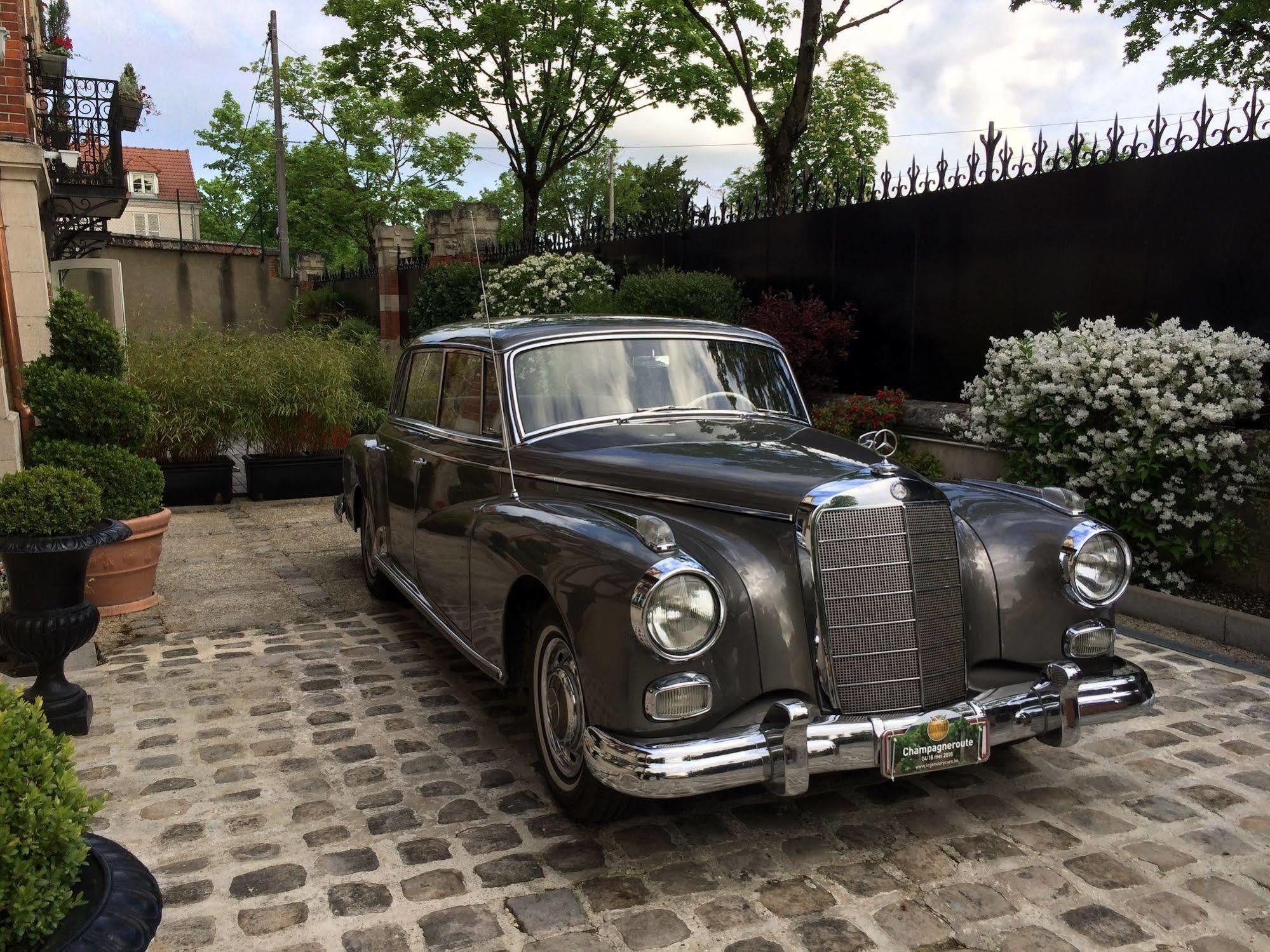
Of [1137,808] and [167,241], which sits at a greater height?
[167,241]

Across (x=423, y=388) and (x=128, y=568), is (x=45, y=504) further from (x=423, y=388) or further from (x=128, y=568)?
(x=423, y=388)

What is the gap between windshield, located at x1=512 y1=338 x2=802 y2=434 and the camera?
14.1 feet

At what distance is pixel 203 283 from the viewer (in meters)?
24.0

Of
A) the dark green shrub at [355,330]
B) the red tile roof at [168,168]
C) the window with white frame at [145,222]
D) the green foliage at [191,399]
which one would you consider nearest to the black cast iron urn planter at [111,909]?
the green foliage at [191,399]

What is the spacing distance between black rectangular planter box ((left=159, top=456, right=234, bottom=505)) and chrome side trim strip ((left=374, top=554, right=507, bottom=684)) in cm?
445

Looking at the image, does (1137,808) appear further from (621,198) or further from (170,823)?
(621,198)

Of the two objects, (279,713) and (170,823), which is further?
(279,713)

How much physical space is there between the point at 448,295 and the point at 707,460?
13601 mm

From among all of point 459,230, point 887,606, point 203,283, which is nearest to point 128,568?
point 887,606

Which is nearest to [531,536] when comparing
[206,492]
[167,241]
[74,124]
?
[206,492]

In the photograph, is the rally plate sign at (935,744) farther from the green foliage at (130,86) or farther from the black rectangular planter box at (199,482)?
the green foliage at (130,86)

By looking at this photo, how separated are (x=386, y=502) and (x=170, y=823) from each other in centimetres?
260

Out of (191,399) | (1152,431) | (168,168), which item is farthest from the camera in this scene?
(168,168)

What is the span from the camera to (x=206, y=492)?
973cm
